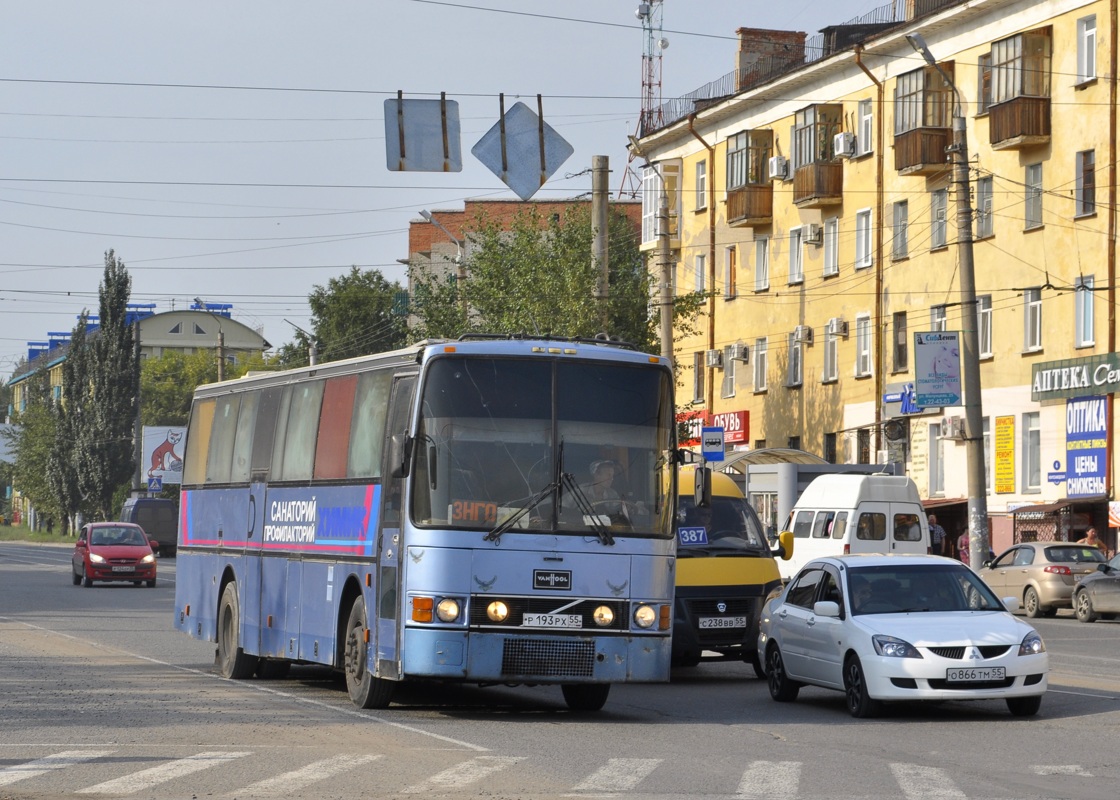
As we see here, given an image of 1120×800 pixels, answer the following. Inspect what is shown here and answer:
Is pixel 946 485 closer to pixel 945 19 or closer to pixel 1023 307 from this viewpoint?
pixel 1023 307

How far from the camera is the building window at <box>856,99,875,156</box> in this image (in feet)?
170

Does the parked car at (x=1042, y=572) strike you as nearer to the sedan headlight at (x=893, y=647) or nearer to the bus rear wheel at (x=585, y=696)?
the bus rear wheel at (x=585, y=696)

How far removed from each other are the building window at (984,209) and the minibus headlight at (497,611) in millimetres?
33351

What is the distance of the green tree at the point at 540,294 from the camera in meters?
47.2

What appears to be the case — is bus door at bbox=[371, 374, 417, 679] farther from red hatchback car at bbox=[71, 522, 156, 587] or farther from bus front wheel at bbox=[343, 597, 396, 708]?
red hatchback car at bbox=[71, 522, 156, 587]

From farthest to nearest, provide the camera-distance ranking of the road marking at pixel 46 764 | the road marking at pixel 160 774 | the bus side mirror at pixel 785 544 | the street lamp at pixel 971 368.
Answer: the street lamp at pixel 971 368 < the bus side mirror at pixel 785 544 < the road marking at pixel 46 764 < the road marking at pixel 160 774

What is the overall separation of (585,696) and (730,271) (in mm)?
44464

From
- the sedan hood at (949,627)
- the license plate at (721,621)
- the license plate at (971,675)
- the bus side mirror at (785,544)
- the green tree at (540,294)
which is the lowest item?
the license plate at (971,675)

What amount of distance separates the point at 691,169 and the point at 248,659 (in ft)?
147

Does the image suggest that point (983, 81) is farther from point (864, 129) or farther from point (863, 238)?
point (863, 238)

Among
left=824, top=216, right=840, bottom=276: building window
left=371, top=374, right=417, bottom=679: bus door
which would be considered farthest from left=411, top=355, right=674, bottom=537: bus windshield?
left=824, top=216, right=840, bottom=276: building window

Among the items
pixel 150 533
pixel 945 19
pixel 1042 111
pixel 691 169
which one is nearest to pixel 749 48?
pixel 691 169

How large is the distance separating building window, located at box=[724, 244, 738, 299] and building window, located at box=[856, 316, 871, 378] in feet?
27.0

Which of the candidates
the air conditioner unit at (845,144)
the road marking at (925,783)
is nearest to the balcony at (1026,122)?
the air conditioner unit at (845,144)
